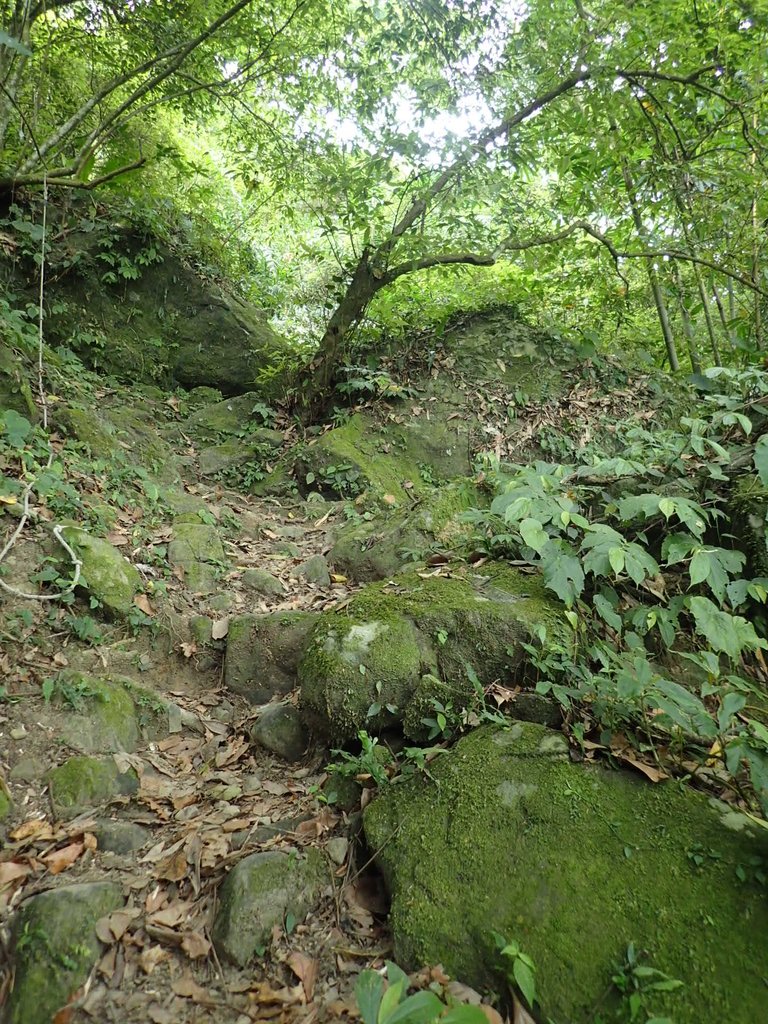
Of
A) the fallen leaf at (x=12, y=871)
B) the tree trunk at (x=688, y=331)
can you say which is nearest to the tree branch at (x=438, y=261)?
the tree trunk at (x=688, y=331)

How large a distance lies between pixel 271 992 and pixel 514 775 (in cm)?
123

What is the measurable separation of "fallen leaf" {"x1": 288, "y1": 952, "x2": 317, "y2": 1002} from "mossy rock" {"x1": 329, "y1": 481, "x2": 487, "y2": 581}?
276 centimetres

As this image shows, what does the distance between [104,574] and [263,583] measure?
128cm

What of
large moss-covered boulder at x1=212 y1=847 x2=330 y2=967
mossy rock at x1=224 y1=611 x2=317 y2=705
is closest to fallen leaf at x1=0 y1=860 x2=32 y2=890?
large moss-covered boulder at x1=212 y1=847 x2=330 y2=967

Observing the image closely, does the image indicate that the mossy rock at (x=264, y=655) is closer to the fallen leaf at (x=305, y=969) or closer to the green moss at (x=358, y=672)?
the green moss at (x=358, y=672)

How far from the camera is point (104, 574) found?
3873 mm

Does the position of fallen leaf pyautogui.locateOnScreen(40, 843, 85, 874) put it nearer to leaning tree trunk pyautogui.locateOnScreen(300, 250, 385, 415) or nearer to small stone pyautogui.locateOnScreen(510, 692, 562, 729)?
small stone pyautogui.locateOnScreen(510, 692, 562, 729)

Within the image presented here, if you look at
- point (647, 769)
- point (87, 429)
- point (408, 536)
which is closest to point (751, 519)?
point (647, 769)

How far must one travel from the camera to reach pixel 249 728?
346cm

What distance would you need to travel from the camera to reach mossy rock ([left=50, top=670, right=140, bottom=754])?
3027 millimetres

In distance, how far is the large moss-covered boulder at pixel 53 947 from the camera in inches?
73.3

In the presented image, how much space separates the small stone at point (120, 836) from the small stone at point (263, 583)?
218 centimetres

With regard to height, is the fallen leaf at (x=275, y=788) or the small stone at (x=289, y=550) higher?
the small stone at (x=289, y=550)

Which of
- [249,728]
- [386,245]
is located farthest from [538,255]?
[249,728]
